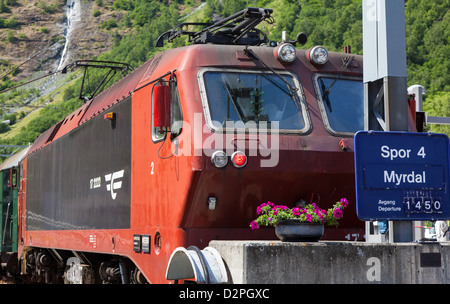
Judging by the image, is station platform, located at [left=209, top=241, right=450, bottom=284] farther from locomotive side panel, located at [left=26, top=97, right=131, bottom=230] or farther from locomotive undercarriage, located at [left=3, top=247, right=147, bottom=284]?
locomotive side panel, located at [left=26, top=97, right=131, bottom=230]

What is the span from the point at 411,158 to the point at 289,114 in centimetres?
184

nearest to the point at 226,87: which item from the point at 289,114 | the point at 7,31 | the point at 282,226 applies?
the point at 289,114

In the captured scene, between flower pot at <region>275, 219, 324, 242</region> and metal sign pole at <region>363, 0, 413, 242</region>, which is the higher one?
metal sign pole at <region>363, 0, 413, 242</region>

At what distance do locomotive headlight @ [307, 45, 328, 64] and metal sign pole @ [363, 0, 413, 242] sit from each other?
137 cm

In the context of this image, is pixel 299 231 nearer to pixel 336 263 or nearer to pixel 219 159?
pixel 336 263

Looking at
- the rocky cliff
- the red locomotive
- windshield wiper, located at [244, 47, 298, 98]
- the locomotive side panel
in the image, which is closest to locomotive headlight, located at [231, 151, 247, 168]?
the red locomotive

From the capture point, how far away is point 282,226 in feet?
21.5

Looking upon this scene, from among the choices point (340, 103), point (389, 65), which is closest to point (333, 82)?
point (340, 103)

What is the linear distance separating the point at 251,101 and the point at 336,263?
8.25ft

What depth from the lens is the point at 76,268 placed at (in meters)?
12.6

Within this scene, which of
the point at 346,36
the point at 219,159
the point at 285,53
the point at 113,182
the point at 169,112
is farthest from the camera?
the point at 346,36

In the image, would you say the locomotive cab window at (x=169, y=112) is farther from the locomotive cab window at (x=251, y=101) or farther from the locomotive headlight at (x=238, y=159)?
the locomotive headlight at (x=238, y=159)

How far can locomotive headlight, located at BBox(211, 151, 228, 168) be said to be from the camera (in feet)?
24.4

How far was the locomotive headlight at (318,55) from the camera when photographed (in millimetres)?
8420
